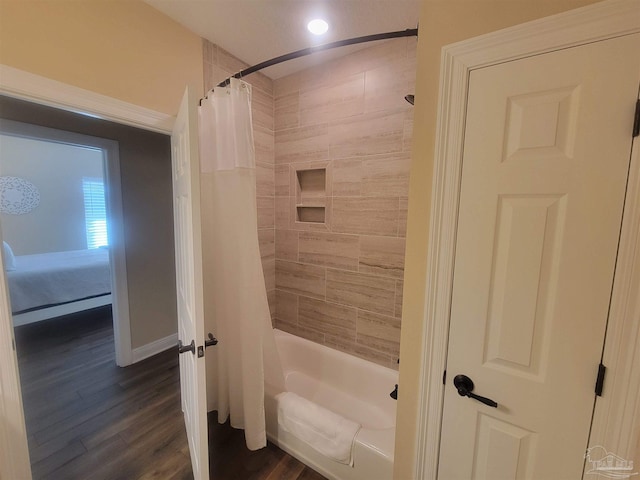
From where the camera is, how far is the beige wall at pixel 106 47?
1.11 metres

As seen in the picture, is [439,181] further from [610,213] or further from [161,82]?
[161,82]

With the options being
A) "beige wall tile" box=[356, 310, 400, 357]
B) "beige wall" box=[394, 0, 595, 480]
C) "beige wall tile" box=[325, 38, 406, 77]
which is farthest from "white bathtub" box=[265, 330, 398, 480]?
"beige wall tile" box=[325, 38, 406, 77]

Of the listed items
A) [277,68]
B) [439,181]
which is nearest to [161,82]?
[277,68]

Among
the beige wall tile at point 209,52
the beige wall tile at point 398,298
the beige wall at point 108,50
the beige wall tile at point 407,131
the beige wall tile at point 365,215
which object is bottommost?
the beige wall tile at point 398,298

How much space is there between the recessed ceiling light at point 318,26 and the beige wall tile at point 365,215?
1.10m

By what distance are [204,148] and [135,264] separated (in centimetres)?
170

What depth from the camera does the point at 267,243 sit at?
8.18 ft

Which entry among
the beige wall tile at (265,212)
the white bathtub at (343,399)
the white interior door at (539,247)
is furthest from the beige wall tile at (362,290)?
the white interior door at (539,247)

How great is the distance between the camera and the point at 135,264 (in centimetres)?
265

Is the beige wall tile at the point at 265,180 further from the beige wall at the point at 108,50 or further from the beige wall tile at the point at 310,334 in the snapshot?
the beige wall tile at the point at 310,334

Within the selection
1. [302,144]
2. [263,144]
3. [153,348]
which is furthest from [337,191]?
[153,348]

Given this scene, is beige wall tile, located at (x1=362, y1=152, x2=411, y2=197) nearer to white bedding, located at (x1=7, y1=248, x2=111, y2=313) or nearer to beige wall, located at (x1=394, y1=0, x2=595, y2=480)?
beige wall, located at (x1=394, y1=0, x2=595, y2=480)

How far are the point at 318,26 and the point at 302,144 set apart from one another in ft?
2.67

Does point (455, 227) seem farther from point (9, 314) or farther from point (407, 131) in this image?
point (9, 314)
